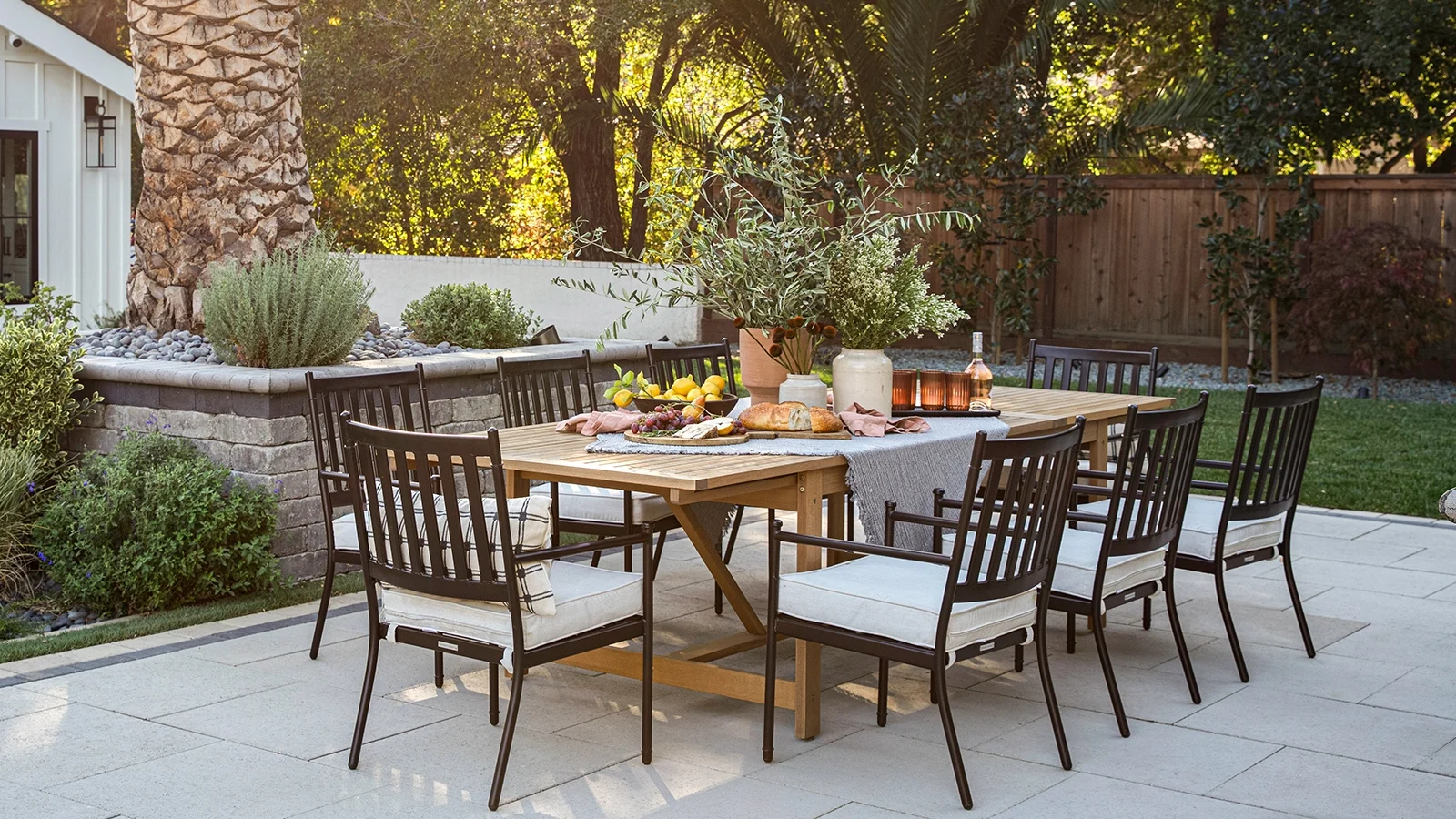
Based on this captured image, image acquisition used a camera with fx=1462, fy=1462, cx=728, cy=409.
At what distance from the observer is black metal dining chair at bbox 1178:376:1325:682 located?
4523 mm

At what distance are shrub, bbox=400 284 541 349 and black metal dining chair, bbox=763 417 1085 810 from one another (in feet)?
12.7

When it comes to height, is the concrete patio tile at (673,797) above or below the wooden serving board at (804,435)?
below

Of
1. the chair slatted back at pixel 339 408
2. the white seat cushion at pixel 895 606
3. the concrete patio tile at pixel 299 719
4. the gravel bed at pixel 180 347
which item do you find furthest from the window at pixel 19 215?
the white seat cushion at pixel 895 606

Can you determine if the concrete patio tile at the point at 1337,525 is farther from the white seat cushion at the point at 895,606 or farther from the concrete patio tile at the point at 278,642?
the concrete patio tile at the point at 278,642

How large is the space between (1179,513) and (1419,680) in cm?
100

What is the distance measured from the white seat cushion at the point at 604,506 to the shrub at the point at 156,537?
118 centimetres

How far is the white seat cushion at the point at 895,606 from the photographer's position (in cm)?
354

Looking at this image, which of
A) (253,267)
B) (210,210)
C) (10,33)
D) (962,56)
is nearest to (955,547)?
(253,267)

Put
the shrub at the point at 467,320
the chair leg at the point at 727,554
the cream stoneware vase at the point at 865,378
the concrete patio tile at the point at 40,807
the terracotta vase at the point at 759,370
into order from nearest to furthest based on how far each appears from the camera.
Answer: the concrete patio tile at the point at 40,807 → the cream stoneware vase at the point at 865,378 → the terracotta vase at the point at 759,370 → the chair leg at the point at 727,554 → the shrub at the point at 467,320

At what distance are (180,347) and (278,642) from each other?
225 cm

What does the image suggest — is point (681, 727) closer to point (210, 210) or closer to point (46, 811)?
point (46, 811)

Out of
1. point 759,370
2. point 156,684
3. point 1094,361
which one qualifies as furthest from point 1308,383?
point 156,684

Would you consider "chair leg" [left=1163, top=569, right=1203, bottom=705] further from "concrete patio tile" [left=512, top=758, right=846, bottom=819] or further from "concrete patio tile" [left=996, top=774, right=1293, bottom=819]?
"concrete patio tile" [left=512, top=758, right=846, bottom=819]

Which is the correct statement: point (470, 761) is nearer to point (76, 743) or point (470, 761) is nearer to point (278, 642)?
A: point (76, 743)
